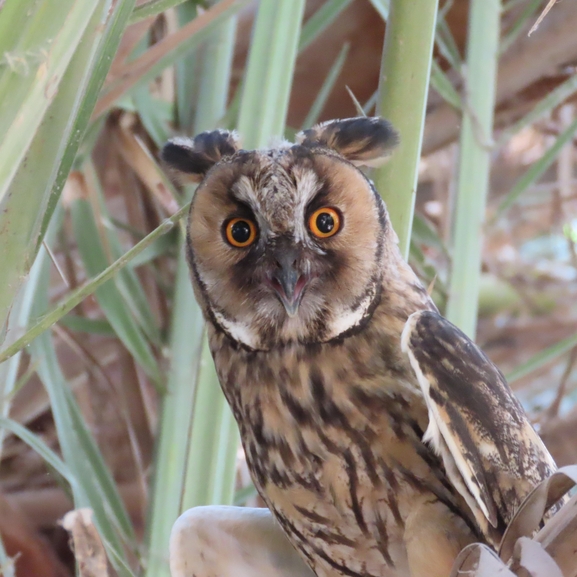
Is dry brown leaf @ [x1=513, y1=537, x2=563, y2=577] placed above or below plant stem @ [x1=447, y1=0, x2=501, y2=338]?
below

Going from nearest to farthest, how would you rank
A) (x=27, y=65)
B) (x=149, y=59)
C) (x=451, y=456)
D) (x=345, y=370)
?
(x=27, y=65)
(x=451, y=456)
(x=345, y=370)
(x=149, y=59)

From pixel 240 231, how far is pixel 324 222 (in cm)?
11

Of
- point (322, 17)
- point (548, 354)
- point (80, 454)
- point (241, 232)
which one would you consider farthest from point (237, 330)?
point (322, 17)

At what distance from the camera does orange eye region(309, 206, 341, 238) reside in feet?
2.86

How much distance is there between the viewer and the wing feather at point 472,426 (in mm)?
775

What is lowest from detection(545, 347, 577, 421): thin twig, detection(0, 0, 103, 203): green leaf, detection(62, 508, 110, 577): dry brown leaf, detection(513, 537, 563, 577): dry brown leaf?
detection(545, 347, 577, 421): thin twig

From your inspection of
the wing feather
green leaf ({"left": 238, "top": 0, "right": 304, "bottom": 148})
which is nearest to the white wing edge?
the wing feather

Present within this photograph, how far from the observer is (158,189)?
1239mm

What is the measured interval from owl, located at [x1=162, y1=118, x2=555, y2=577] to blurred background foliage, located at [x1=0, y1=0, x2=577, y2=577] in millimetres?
79

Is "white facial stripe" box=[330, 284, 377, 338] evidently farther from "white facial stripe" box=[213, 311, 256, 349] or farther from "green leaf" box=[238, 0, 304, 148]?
"green leaf" box=[238, 0, 304, 148]

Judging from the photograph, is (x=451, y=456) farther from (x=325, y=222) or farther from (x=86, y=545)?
(x=86, y=545)

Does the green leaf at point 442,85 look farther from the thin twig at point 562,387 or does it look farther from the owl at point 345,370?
the thin twig at point 562,387

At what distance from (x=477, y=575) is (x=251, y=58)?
85cm

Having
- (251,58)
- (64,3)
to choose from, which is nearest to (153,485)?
(251,58)
